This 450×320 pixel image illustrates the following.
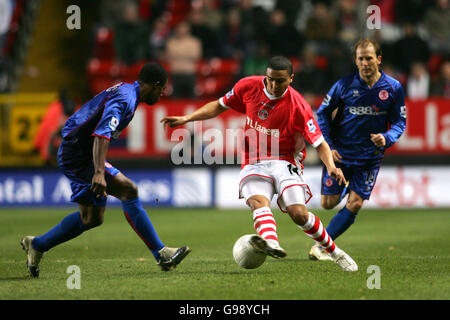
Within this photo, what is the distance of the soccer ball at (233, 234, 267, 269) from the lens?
6404 mm

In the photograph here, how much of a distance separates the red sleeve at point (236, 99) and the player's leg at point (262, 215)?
78 centimetres

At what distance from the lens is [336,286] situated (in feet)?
19.7

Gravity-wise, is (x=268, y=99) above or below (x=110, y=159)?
above

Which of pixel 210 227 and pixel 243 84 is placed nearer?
pixel 243 84

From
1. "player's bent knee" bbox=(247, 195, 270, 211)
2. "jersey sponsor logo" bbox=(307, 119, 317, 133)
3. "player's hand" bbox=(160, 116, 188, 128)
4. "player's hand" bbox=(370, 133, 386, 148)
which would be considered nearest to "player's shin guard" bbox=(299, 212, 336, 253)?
"player's bent knee" bbox=(247, 195, 270, 211)

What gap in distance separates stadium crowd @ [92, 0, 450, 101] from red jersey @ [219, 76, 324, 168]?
8234 millimetres

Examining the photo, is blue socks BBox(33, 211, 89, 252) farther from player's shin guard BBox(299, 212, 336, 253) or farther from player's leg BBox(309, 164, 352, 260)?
player's leg BBox(309, 164, 352, 260)

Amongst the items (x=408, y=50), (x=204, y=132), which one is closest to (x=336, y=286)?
(x=204, y=132)

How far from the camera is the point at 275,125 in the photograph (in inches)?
270

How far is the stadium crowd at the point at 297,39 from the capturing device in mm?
15367

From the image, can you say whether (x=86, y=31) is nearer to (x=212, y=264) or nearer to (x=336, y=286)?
(x=212, y=264)

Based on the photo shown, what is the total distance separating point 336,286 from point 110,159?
9.70 meters
